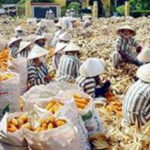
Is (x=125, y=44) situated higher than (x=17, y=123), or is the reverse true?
(x=125, y=44)

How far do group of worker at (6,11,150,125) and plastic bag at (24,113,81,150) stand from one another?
1136mm

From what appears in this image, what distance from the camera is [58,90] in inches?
275

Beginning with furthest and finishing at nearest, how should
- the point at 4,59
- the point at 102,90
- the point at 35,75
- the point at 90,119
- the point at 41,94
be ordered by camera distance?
the point at 4,59, the point at 35,75, the point at 102,90, the point at 41,94, the point at 90,119

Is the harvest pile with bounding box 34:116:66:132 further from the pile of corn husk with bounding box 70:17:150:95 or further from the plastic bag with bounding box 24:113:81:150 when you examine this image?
the pile of corn husk with bounding box 70:17:150:95

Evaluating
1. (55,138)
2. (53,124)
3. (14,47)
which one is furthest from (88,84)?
(14,47)

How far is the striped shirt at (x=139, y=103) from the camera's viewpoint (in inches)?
257

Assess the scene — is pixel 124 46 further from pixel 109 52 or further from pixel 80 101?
pixel 80 101

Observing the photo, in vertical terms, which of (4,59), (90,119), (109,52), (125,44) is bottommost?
(109,52)

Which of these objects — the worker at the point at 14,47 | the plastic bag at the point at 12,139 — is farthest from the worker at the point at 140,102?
the worker at the point at 14,47

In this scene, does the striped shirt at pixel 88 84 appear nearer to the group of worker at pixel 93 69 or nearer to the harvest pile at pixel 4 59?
the group of worker at pixel 93 69

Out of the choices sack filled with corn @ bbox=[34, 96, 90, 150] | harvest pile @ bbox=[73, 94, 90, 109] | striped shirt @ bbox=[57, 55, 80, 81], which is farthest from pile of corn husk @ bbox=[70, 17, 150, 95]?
sack filled with corn @ bbox=[34, 96, 90, 150]

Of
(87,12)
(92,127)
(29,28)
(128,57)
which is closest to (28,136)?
(92,127)

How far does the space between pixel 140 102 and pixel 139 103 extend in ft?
0.06

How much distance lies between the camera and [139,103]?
6562mm
